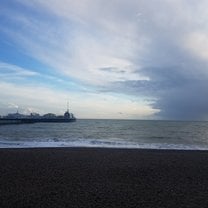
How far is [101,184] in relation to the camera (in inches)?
413

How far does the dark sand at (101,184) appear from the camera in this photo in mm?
8281

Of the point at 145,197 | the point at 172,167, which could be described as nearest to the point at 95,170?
the point at 172,167

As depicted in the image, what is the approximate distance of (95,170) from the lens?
13.3 meters

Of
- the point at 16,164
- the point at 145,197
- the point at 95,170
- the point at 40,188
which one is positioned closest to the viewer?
the point at 145,197

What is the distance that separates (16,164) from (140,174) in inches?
223

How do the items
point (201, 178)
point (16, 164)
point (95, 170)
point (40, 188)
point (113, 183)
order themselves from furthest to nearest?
point (16, 164) < point (95, 170) < point (201, 178) < point (113, 183) < point (40, 188)

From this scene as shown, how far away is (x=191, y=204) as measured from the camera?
827cm

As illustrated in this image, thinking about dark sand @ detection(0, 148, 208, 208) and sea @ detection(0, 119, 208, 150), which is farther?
sea @ detection(0, 119, 208, 150)

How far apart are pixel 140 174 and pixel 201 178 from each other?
2253mm

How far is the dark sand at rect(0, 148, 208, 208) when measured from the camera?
27.2 ft

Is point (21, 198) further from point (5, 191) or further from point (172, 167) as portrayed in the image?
point (172, 167)

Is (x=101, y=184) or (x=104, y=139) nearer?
(x=101, y=184)

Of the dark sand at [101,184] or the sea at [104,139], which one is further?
the sea at [104,139]

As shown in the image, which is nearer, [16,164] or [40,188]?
[40,188]
